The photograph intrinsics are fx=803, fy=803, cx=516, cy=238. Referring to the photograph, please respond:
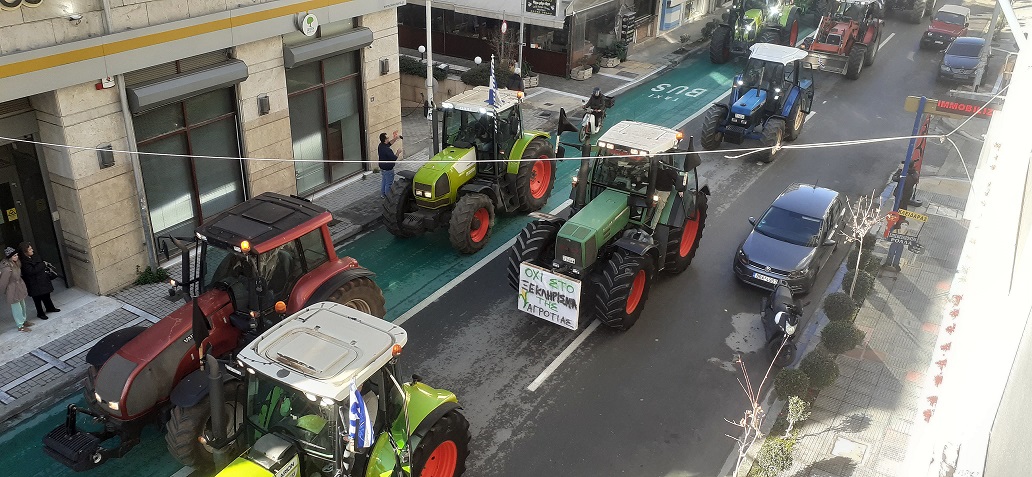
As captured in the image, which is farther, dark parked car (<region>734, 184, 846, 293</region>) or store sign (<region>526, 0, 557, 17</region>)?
store sign (<region>526, 0, 557, 17</region>)

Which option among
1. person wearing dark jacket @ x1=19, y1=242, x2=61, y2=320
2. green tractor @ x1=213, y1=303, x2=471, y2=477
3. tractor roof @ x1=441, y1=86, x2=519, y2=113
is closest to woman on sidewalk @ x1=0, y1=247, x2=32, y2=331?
person wearing dark jacket @ x1=19, y1=242, x2=61, y2=320

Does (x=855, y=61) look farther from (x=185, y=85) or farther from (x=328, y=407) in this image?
(x=328, y=407)

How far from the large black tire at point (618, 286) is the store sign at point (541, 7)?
13.6 m

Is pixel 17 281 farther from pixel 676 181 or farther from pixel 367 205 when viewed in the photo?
pixel 676 181

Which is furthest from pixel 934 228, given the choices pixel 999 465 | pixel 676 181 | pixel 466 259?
pixel 999 465

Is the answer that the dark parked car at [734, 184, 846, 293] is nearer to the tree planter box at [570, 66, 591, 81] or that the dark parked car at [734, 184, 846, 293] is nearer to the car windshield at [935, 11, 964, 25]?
the tree planter box at [570, 66, 591, 81]

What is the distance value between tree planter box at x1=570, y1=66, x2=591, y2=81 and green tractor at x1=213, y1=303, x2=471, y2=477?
18.6 meters

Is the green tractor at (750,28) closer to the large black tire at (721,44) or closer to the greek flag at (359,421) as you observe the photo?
the large black tire at (721,44)

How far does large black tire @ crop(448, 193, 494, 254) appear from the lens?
566 inches

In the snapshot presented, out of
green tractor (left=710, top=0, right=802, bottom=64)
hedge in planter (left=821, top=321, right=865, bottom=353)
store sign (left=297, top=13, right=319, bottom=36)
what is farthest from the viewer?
green tractor (left=710, top=0, right=802, bottom=64)

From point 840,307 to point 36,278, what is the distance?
12.3m

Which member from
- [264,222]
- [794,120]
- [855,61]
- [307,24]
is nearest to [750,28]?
[855,61]

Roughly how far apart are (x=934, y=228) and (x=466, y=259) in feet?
31.6

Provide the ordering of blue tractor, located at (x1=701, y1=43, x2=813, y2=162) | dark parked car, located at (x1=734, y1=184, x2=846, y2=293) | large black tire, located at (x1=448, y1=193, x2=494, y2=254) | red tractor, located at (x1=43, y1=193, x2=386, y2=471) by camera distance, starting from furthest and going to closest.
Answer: blue tractor, located at (x1=701, y1=43, x2=813, y2=162) → large black tire, located at (x1=448, y1=193, x2=494, y2=254) → dark parked car, located at (x1=734, y1=184, x2=846, y2=293) → red tractor, located at (x1=43, y1=193, x2=386, y2=471)
